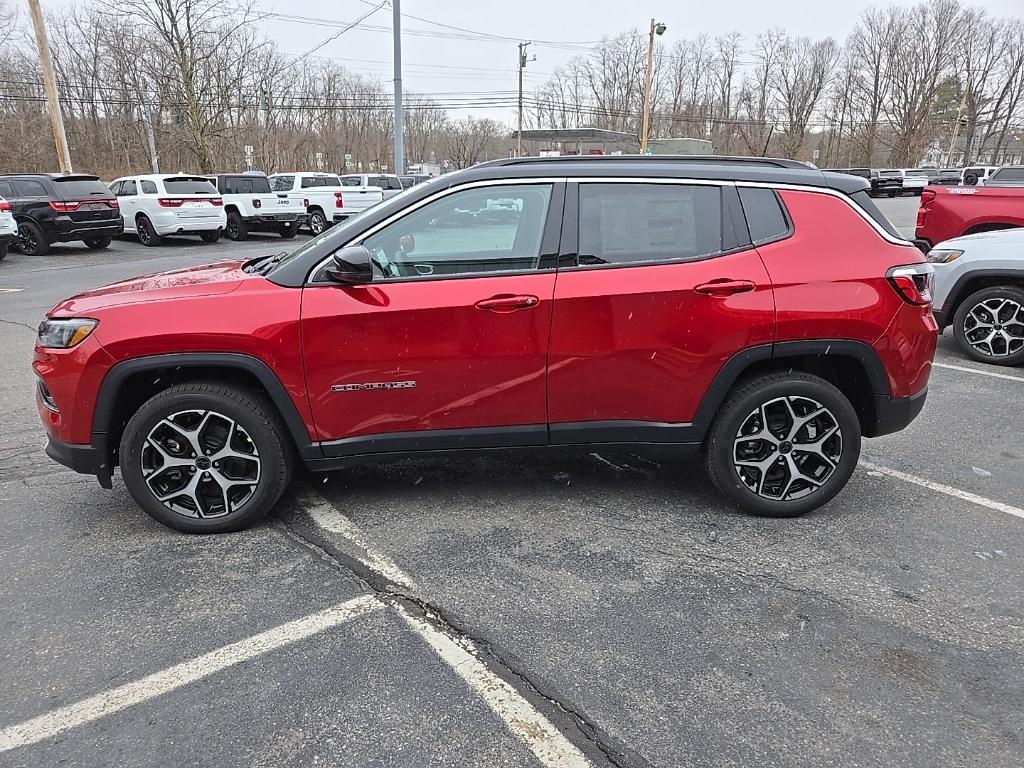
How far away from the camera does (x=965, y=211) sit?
9148 mm

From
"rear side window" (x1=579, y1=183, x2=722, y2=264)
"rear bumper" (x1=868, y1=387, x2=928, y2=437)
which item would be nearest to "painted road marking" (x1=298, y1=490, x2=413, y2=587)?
"rear side window" (x1=579, y1=183, x2=722, y2=264)

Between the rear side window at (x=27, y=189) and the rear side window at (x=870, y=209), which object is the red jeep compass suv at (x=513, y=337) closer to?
the rear side window at (x=870, y=209)

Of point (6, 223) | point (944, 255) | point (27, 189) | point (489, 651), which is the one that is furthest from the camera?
point (27, 189)

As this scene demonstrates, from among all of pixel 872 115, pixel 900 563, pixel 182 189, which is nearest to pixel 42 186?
pixel 182 189

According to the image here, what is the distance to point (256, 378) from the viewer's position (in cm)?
337

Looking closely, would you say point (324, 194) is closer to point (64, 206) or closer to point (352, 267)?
point (64, 206)

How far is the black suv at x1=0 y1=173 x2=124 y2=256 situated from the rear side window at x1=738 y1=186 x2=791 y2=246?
17.0m

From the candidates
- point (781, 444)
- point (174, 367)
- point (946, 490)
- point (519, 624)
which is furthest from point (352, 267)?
point (946, 490)

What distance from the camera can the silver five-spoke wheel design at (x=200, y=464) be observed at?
3.33 metres

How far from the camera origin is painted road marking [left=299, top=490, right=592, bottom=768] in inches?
83.5

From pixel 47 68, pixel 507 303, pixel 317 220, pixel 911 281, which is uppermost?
pixel 47 68

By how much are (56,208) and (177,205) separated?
8.58ft

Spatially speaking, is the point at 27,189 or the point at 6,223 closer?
the point at 6,223

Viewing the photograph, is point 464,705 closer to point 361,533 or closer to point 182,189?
point 361,533
